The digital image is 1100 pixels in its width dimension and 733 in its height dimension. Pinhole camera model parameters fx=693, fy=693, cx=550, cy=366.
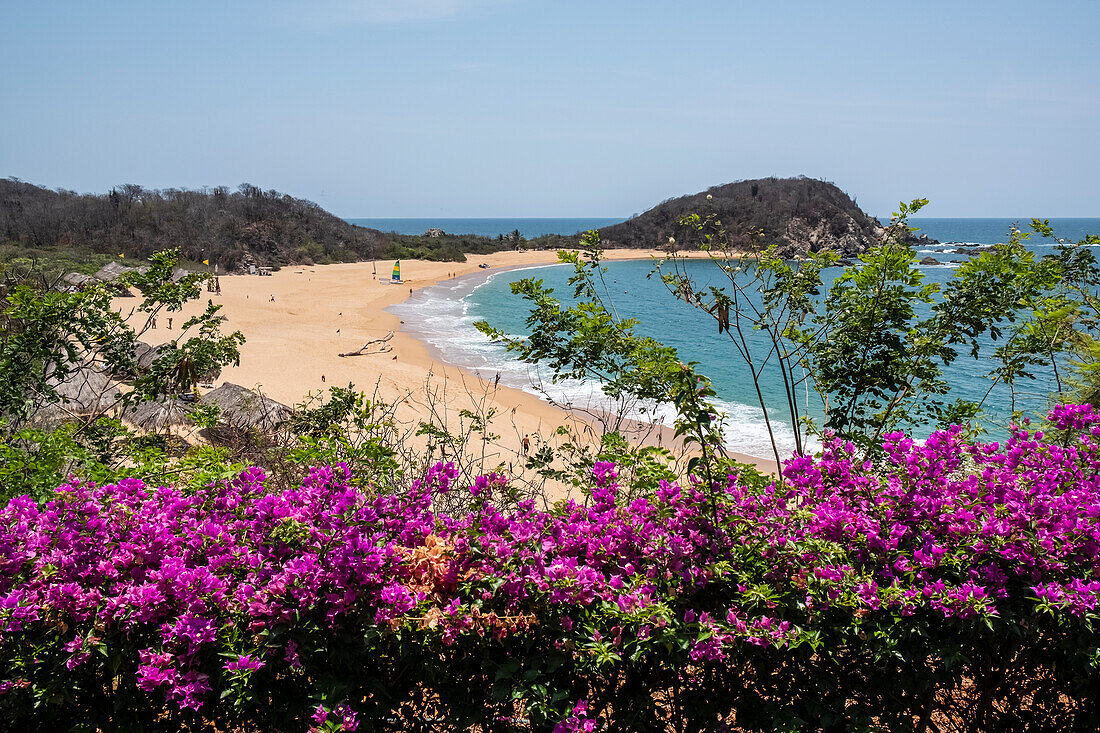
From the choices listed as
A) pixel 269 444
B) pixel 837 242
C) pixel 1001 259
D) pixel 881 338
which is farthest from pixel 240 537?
pixel 837 242

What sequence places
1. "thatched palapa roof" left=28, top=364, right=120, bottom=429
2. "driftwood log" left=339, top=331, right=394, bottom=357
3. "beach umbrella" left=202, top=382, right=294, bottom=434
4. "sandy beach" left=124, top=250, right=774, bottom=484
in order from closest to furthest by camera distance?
"thatched palapa roof" left=28, top=364, right=120, bottom=429, "beach umbrella" left=202, top=382, right=294, bottom=434, "sandy beach" left=124, top=250, right=774, bottom=484, "driftwood log" left=339, top=331, right=394, bottom=357

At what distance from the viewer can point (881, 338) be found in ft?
13.3

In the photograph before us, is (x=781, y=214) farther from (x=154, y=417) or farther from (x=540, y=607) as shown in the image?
(x=540, y=607)

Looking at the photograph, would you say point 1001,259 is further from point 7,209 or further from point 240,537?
point 7,209

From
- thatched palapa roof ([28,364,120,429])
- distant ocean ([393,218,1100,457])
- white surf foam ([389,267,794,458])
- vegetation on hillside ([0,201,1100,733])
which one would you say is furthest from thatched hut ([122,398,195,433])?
vegetation on hillside ([0,201,1100,733])

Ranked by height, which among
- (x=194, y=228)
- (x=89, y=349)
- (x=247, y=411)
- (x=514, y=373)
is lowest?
(x=514, y=373)

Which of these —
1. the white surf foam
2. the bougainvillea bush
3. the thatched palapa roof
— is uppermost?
the bougainvillea bush

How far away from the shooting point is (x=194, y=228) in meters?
51.0

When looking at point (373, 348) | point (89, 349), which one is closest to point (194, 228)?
point (373, 348)

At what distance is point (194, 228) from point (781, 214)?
62610 mm

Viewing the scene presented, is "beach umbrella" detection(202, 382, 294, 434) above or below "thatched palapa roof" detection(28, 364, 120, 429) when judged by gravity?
below

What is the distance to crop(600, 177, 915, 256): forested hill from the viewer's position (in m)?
79.4

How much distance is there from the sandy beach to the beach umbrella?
472mm

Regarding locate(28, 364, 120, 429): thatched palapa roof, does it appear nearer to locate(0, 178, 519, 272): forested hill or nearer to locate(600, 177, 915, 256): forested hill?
locate(0, 178, 519, 272): forested hill
